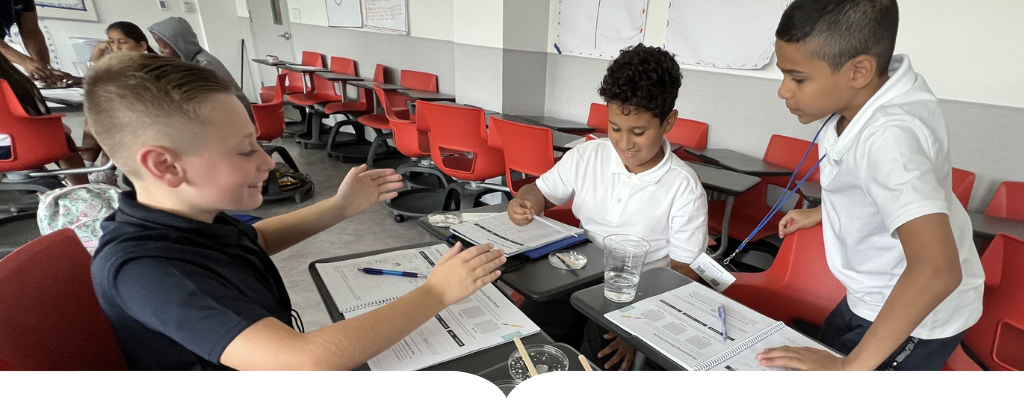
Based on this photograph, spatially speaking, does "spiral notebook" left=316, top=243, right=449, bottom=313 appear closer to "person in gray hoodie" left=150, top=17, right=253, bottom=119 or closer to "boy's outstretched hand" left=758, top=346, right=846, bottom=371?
"boy's outstretched hand" left=758, top=346, right=846, bottom=371

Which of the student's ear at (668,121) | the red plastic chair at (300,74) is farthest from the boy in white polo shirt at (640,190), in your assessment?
the red plastic chair at (300,74)

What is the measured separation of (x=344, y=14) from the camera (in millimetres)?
5695

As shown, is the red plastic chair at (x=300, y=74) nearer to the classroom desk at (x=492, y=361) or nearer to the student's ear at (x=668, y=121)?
the student's ear at (x=668, y=121)

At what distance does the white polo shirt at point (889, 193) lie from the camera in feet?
2.38

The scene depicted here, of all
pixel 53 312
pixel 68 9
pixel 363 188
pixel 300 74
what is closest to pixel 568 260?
pixel 363 188

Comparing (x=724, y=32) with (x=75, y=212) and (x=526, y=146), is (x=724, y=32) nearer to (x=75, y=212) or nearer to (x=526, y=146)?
(x=526, y=146)

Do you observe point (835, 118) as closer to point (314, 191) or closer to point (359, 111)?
point (314, 191)

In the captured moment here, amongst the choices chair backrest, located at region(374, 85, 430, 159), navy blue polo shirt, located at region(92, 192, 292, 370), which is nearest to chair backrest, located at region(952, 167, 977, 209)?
navy blue polo shirt, located at region(92, 192, 292, 370)

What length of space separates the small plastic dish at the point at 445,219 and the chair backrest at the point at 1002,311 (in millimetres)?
1455

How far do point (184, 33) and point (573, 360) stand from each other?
156 inches

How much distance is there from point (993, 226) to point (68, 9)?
9.36 meters

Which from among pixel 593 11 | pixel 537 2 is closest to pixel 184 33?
pixel 537 2

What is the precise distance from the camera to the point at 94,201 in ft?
6.07

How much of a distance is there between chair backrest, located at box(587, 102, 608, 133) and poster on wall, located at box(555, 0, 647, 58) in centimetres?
42
